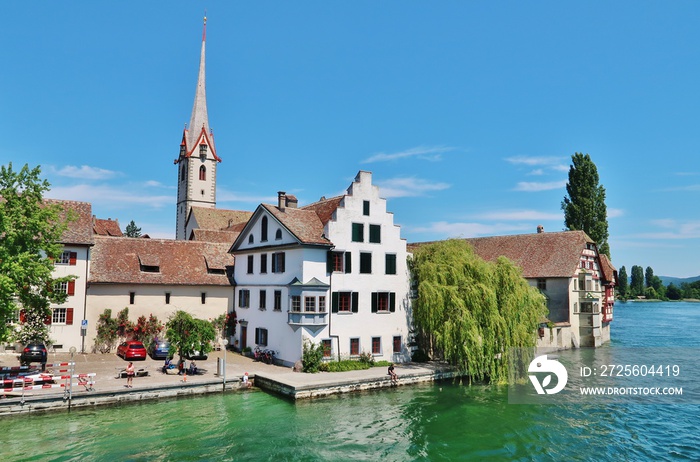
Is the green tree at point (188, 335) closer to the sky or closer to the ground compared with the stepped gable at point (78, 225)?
closer to the ground

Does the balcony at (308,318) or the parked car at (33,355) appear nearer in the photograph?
the parked car at (33,355)

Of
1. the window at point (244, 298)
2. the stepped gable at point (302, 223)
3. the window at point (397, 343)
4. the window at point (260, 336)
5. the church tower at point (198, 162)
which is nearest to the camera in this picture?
the stepped gable at point (302, 223)

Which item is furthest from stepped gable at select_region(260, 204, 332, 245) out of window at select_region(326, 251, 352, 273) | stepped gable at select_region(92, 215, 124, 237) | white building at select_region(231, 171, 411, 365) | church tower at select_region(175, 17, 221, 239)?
church tower at select_region(175, 17, 221, 239)

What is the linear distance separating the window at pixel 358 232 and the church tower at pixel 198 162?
52.1 meters

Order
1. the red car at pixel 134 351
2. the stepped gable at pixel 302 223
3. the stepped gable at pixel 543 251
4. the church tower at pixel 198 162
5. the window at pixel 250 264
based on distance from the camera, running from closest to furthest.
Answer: the stepped gable at pixel 302 223 < the red car at pixel 134 351 < the window at pixel 250 264 < the stepped gable at pixel 543 251 < the church tower at pixel 198 162

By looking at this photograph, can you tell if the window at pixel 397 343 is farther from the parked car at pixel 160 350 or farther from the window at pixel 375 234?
the parked car at pixel 160 350

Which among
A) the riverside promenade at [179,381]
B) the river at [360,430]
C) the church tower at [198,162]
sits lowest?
the river at [360,430]

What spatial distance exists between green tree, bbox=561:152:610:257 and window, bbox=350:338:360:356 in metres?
52.0

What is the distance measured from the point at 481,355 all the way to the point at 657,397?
1099cm

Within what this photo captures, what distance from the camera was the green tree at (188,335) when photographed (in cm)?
3253

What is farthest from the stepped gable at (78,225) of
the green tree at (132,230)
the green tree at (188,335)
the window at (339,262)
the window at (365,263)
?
the green tree at (132,230)

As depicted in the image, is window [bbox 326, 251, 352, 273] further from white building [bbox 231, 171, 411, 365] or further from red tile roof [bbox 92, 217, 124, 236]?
red tile roof [bbox 92, 217, 124, 236]

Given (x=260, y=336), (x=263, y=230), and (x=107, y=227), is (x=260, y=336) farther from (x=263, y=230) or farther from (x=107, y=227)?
(x=107, y=227)

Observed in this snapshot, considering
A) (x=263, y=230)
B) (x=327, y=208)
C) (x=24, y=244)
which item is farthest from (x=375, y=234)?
(x=24, y=244)
